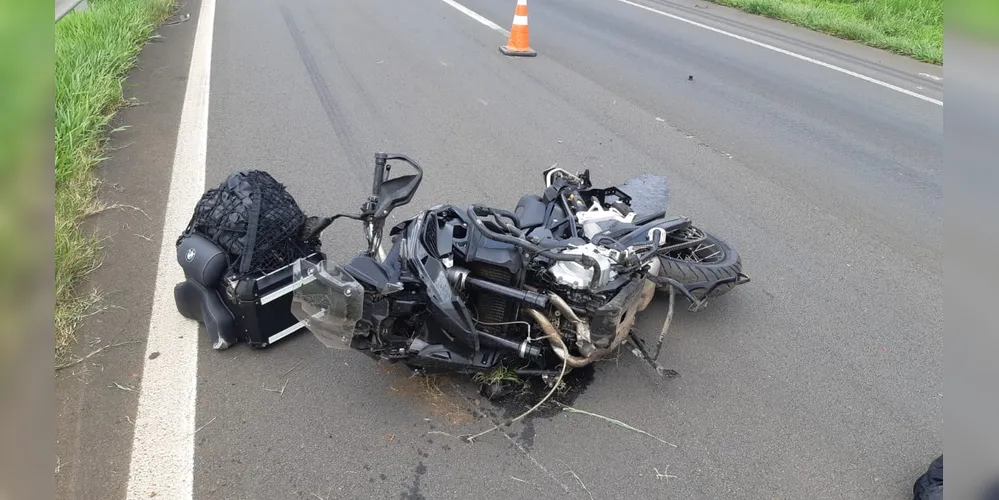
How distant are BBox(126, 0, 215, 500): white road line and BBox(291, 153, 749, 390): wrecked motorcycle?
75 cm

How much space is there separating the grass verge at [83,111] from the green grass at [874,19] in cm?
1104

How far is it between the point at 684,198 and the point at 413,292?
320cm

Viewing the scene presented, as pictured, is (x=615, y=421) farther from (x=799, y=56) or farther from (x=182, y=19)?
(x=182, y=19)

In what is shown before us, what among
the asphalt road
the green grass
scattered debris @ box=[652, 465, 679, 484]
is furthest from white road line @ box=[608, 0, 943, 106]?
scattered debris @ box=[652, 465, 679, 484]

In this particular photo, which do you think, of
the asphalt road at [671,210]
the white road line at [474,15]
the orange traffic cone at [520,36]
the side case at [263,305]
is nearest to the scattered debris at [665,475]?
the asphalt road at [671,210]

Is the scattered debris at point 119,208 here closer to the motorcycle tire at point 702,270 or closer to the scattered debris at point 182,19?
the motorcycle tire at point 702,270

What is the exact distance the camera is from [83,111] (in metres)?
6.50

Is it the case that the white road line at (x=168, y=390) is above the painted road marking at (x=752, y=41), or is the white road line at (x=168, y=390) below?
below

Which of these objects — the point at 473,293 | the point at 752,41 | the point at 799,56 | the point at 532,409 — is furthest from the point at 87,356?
the point at 752,41

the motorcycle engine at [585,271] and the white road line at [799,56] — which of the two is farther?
the white road line at [799,56]

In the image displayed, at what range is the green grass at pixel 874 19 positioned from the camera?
11484 millimetres

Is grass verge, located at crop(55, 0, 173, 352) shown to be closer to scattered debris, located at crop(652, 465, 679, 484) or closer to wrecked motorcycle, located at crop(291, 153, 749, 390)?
wrecked motorcycle, located at crop(291, 153, 749, 390)

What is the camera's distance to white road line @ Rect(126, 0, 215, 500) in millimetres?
2934

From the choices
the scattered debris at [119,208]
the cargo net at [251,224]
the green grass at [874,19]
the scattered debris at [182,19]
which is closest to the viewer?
the cargo net at [251,224]
